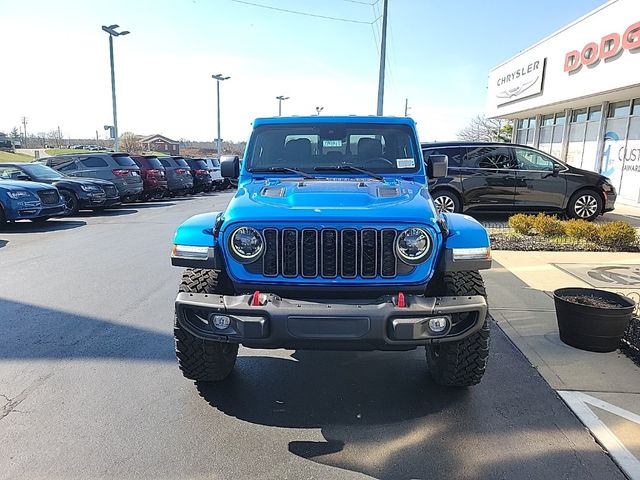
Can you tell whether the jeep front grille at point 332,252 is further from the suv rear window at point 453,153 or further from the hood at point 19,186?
the hood at point 19,186

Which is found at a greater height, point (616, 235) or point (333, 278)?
point (333, 278)

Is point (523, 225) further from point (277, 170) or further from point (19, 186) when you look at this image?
point (19, 186)

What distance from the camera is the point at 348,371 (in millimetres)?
3967

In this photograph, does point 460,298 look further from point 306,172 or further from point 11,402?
point 11,402

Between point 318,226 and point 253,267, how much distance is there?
1.60ft

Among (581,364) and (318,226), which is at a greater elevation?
(318,226)

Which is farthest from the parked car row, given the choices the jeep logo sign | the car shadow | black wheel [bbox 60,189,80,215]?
the jeep logo sign

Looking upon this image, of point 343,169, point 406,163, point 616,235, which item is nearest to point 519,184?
point 616,235

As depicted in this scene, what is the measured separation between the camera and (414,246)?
3.03m

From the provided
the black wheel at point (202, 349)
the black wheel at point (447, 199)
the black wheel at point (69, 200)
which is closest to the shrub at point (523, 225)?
the black wheel at point (447, 199)

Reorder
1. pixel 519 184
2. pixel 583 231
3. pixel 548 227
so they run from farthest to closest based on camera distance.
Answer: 1. pixel 519 184
2. pixel 548 227
3. pixel 583 231

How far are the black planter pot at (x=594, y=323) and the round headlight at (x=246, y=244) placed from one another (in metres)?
2.78

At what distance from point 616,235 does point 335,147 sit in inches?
243

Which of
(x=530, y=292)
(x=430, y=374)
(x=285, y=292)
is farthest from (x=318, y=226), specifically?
(x=530, y=292)
